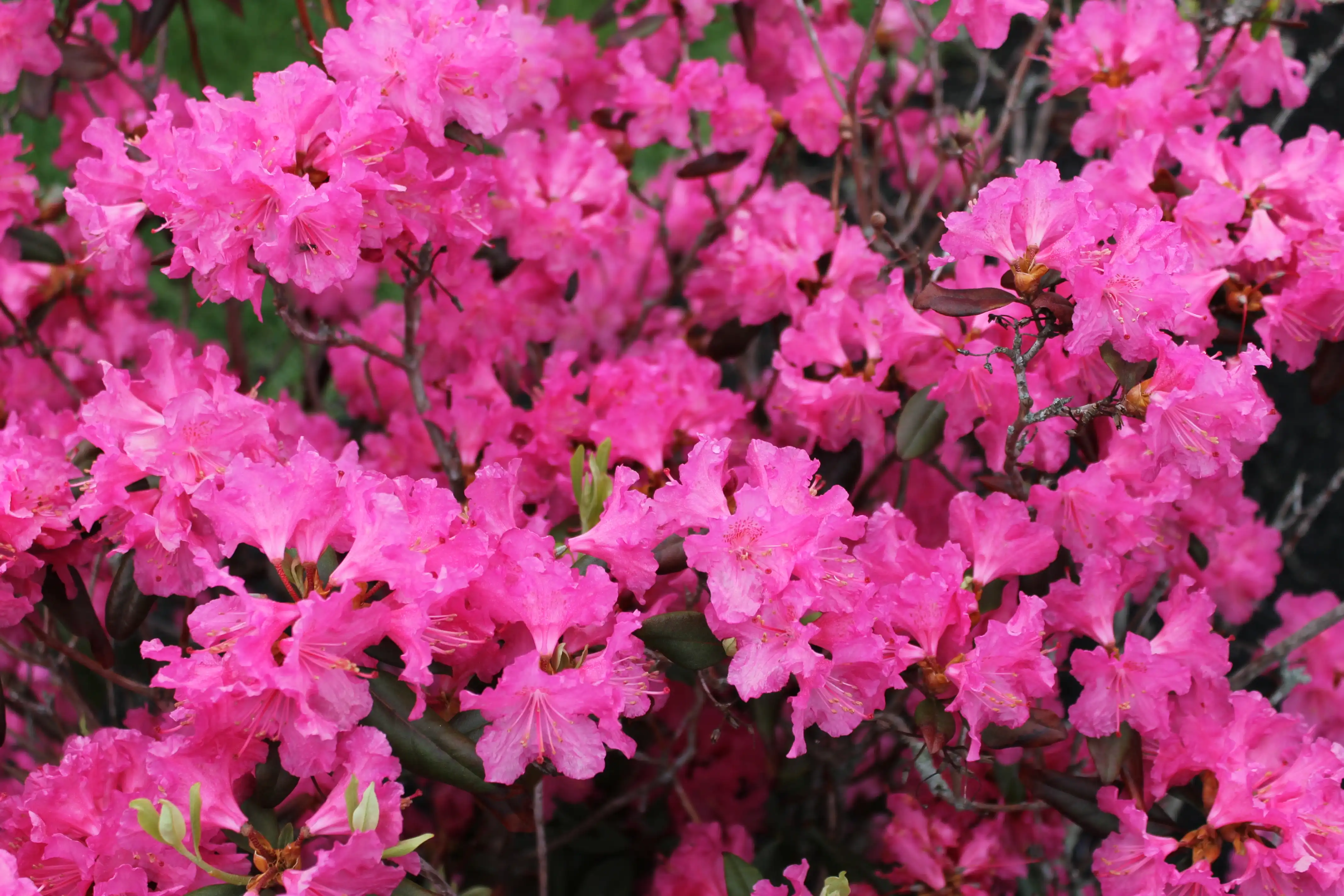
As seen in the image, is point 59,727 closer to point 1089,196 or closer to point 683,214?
point 683,214

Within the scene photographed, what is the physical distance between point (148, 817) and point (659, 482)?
661 millimetres

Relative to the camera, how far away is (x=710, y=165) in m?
1.64

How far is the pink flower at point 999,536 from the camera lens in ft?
3.71

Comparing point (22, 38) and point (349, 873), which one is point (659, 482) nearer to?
point (349, 873)

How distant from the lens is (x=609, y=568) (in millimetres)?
1082

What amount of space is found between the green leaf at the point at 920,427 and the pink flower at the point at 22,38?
3.90 feet

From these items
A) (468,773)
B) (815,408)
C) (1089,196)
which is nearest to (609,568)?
(468,773)

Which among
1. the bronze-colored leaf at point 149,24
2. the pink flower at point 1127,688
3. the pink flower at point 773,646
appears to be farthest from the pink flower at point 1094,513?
the bronze-colored leaf at point 149,24

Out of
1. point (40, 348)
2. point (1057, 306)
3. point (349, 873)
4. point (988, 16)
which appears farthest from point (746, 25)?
point (349, 873)

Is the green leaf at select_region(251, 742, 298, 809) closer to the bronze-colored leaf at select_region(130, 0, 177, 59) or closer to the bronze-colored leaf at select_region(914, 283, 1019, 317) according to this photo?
the bronze-colored leaf at select_region(914, 283, 1019, 317)

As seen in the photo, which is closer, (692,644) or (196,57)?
(692,644)

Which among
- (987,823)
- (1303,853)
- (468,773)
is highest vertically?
(468,773)

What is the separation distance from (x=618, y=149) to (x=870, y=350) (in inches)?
26.1

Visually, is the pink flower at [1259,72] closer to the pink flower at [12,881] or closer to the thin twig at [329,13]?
the thin twig at [329,13]
